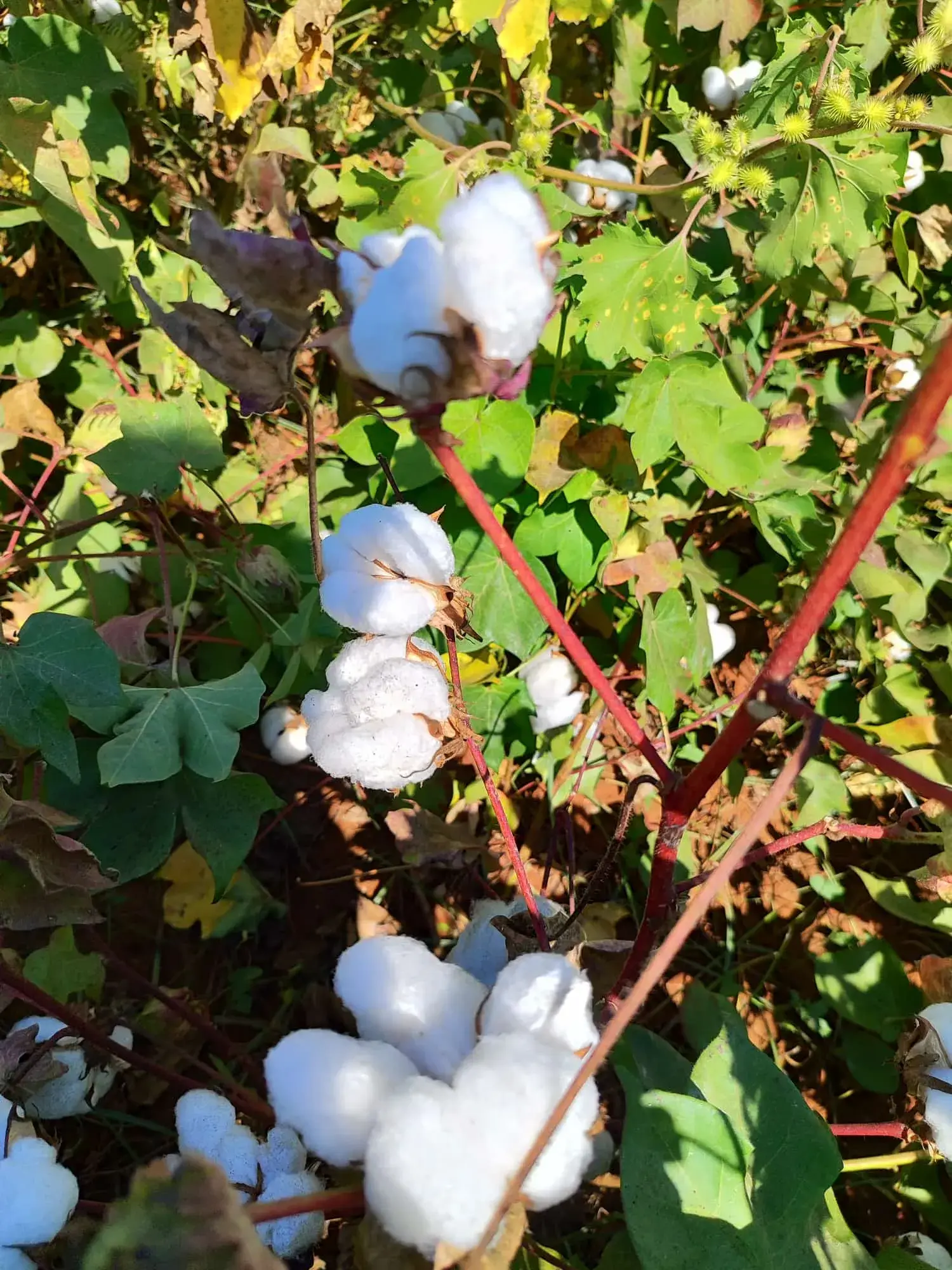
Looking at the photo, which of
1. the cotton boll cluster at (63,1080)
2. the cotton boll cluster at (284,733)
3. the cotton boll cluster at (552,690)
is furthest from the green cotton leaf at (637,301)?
the cotton boll cluster at (63,1080)

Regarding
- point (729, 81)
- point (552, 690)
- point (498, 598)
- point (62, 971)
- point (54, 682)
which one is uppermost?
point (729, 81)

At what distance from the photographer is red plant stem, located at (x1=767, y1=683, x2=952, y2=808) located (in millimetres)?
473

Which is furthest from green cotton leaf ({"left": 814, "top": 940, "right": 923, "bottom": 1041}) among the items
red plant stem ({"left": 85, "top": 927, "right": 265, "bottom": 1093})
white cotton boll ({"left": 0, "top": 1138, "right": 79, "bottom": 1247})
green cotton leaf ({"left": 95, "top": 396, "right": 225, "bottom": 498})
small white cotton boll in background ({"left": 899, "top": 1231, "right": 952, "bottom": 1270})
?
green cotton leaf ({"left": 95, "top": 396, "right": 225, "bottom": 498})

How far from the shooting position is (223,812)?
123 centimetres

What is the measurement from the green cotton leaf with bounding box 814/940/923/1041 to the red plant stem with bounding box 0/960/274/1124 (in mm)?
945

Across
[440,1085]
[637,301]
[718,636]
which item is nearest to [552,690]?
[718,636]

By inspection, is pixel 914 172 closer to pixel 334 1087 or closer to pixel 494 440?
pixel 494 440

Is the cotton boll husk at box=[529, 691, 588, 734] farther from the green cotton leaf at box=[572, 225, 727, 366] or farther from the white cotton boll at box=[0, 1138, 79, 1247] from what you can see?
the white cotton boll at box=[0, 1138, 79, 1247]

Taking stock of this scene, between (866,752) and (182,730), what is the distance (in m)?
0.85

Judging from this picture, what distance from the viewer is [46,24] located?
1.42 meters

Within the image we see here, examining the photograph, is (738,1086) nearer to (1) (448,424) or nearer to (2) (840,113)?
(1) (448,424)

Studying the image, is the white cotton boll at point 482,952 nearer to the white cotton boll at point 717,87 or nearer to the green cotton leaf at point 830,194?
the green cotton leaf at point 830,194

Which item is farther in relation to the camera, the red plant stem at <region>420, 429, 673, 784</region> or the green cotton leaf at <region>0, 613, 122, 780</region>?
the green cotton leaf at <region>0, 613, 122, 780</region>

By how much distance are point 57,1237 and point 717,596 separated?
1.46 m
